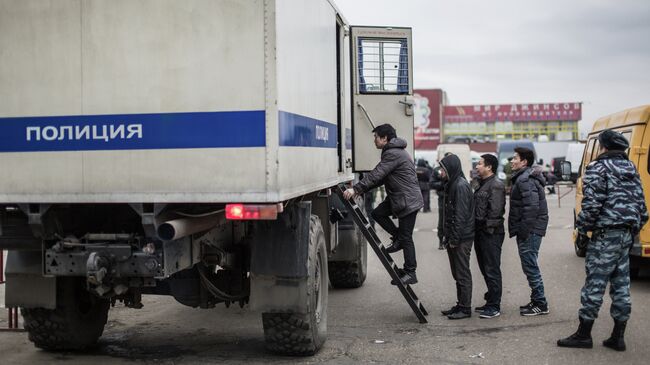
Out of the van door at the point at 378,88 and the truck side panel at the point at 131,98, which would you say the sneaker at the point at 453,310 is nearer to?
the van door at the point at 378,88

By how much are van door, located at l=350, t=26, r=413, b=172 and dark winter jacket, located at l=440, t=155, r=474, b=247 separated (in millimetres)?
1818

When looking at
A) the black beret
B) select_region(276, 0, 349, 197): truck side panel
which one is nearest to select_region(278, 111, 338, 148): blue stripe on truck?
select_region(276, 0, 349, 197): truck side panel

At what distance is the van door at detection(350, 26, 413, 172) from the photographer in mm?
11258

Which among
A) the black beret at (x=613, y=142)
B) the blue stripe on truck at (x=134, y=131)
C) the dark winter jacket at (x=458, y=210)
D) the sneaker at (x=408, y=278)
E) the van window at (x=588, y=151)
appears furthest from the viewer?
the van window at (x=588, y=151)

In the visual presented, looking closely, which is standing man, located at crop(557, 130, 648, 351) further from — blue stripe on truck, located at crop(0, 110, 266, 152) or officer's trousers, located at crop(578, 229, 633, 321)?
blue stripe on truck, located at crop(0, 110, 266, 152)

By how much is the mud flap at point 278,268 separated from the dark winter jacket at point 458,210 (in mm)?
2866

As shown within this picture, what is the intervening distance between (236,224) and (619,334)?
11.4ft

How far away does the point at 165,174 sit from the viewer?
6.20 meters

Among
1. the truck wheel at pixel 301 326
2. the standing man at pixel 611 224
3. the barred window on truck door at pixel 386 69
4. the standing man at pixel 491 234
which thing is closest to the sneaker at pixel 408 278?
the standing man at pixel 491 234

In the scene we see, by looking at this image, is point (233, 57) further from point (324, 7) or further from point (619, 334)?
point (619, 334)

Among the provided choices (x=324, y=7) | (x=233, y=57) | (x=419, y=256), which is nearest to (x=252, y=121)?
(x=233, y=57)

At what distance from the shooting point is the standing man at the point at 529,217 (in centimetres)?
949

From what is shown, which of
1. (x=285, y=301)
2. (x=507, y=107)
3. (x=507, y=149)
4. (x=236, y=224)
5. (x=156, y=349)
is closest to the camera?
(x=285, y=301)

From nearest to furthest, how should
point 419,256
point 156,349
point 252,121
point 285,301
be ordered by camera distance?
point 252,121
point 285,301
point 156,349
point 419,256
